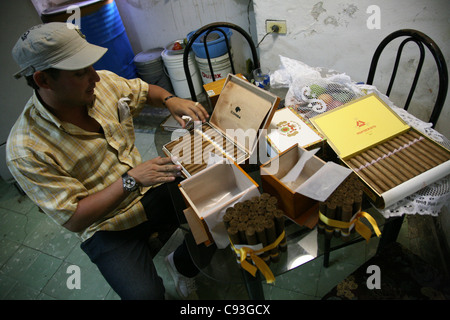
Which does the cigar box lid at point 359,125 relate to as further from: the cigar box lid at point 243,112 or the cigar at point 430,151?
the cigar box lid at point 243,112

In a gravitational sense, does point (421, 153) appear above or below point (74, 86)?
below

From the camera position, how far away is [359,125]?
4.57 ft

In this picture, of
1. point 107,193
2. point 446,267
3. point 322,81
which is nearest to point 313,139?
point 322,81

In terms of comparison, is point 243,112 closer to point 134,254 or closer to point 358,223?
point 358,223

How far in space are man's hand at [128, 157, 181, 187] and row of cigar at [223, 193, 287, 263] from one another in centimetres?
49

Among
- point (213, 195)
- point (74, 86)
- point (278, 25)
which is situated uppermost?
point (74, 86)

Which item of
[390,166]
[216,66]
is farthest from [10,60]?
[390,166]

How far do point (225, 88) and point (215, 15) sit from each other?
1.94 meters

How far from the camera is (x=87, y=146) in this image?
1509mm

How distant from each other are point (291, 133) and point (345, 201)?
0.56 meters

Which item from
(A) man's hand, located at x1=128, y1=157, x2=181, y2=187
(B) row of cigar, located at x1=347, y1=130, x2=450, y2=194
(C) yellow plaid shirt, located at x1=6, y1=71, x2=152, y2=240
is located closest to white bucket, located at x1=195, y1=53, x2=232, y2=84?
(C) yellow plaid shirt, located at x1=6, y1=71, x2=152, y2=240

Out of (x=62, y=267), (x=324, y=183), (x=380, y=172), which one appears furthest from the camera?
(x=62, y=267)

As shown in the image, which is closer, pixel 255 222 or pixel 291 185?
pixel 255 222

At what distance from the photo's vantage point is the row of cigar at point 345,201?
39.8 inches
